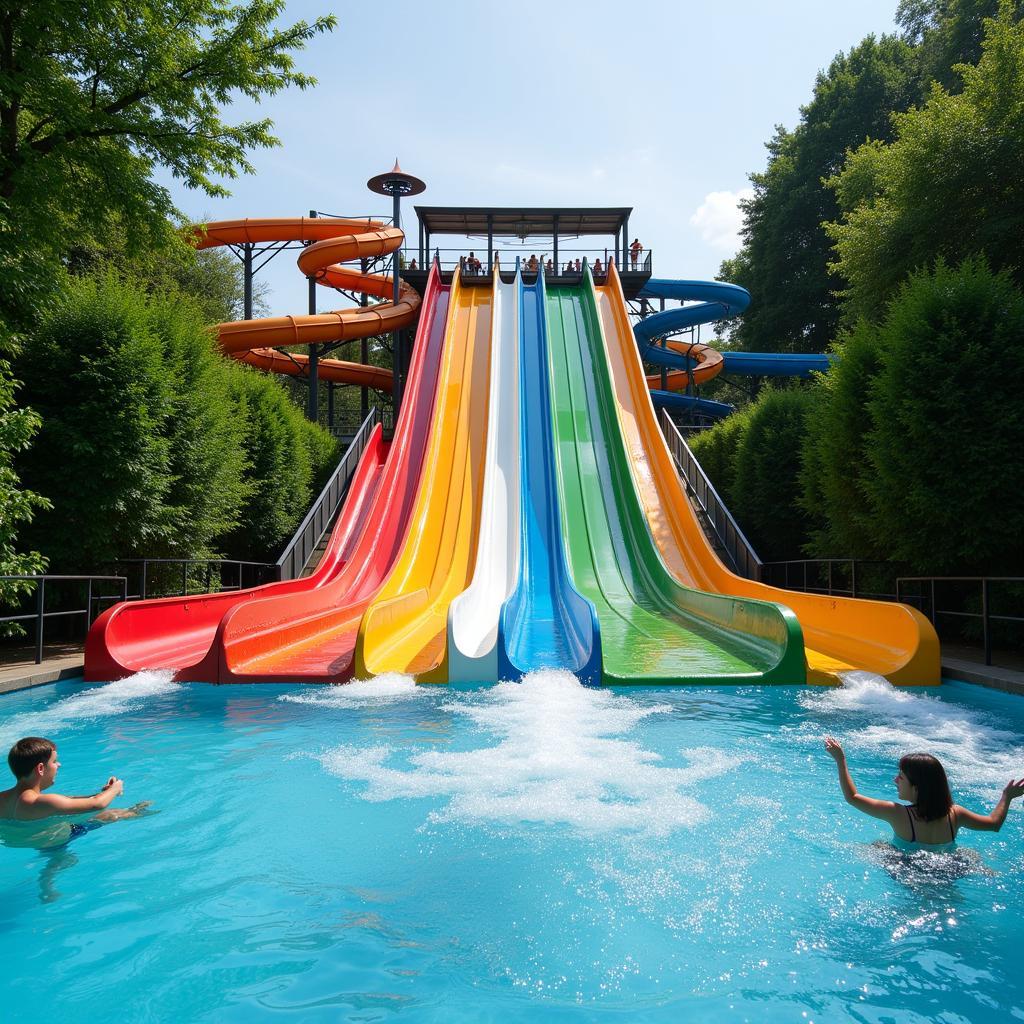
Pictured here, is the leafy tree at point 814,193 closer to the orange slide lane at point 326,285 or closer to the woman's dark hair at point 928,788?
the orange slide lane at point 326,285

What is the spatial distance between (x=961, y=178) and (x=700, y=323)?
37.3 ft

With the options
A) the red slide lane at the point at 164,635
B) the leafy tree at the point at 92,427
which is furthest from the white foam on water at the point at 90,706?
the leafy tree at the point at 92,427

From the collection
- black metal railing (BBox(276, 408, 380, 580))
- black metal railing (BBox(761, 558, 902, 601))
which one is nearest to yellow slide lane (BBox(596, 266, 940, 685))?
black metal railing (BBox(761, 558, 902, 601))

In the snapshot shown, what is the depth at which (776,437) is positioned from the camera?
45.6ft

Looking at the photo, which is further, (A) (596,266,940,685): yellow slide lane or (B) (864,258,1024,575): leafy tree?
(B) (864,258,1024,575): leafy tree

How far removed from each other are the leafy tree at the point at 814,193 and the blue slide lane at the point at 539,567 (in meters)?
22.9

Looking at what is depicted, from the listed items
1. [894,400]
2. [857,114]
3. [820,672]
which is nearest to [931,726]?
[820,672]

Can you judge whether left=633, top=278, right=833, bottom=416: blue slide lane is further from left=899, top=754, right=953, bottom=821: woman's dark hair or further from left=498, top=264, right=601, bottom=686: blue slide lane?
left=899, top=754, right=953, bottom=821: woman's dark hair

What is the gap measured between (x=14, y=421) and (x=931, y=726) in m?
8.49

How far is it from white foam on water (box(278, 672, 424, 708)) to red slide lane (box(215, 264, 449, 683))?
268 millimetres

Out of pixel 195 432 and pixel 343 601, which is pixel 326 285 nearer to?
pixel 195 432

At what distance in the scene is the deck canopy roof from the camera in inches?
951

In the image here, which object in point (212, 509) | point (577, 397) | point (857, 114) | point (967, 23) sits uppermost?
point (857, 114)

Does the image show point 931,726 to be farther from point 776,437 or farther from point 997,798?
point 776,437
